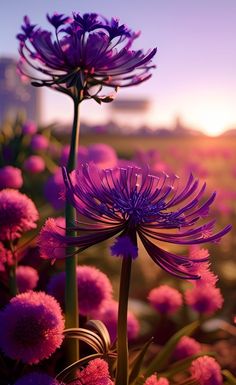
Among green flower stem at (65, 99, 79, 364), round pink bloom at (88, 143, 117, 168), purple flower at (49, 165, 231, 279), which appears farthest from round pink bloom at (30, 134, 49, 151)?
purple flower at (49, 165, 231, 279)

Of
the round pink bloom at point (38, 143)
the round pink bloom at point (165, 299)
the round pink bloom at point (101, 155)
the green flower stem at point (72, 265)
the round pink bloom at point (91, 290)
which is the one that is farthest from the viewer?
the round pink bloom at point (38, 143)

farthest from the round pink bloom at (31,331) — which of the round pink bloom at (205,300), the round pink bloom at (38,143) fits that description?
the round pink bloom at (38,143)

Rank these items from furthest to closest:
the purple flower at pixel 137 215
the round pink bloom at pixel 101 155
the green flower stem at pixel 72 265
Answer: the round pink bloom at pixel 101 155
the green flower stem at pixel 72 265
the purple flower at pixel 137 215

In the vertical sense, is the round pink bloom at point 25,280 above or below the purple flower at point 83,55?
below

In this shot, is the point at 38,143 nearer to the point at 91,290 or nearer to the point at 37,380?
the point at 91,290

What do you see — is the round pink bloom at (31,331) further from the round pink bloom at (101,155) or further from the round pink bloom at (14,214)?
the round pink bloom at (101,155)

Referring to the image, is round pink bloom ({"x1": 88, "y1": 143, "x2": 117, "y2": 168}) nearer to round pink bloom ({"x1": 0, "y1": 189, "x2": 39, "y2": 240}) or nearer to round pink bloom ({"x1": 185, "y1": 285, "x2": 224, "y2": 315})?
round pink bloom ({"x1": 185, "y1": 285, "x2": 224, "y2": 315})
